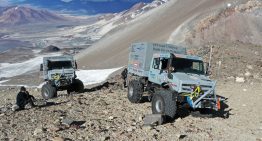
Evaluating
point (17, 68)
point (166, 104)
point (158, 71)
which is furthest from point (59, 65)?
point (17, 68)

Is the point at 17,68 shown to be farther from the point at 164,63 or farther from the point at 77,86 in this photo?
the point at 164,63

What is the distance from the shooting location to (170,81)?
59.7ft

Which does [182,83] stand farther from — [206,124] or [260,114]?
[260,114]

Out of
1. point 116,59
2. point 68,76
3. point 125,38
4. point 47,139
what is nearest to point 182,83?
point 47,139

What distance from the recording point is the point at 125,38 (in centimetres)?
7019

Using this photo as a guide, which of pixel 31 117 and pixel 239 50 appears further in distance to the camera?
pixel 239 50

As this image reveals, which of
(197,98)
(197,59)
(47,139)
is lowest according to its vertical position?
(47,139)

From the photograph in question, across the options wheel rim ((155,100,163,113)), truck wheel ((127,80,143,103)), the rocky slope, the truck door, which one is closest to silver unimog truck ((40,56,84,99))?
truck wheel ((127,80,143,103))

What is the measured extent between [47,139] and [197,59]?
23.0 feet

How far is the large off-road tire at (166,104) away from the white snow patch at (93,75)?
88.8ft

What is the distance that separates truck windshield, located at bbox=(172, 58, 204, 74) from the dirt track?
5.74ft

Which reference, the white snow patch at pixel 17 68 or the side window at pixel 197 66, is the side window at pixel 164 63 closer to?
the side window at pixel 197 66

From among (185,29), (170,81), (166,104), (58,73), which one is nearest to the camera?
(166,104)

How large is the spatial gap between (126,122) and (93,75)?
32.9 m
